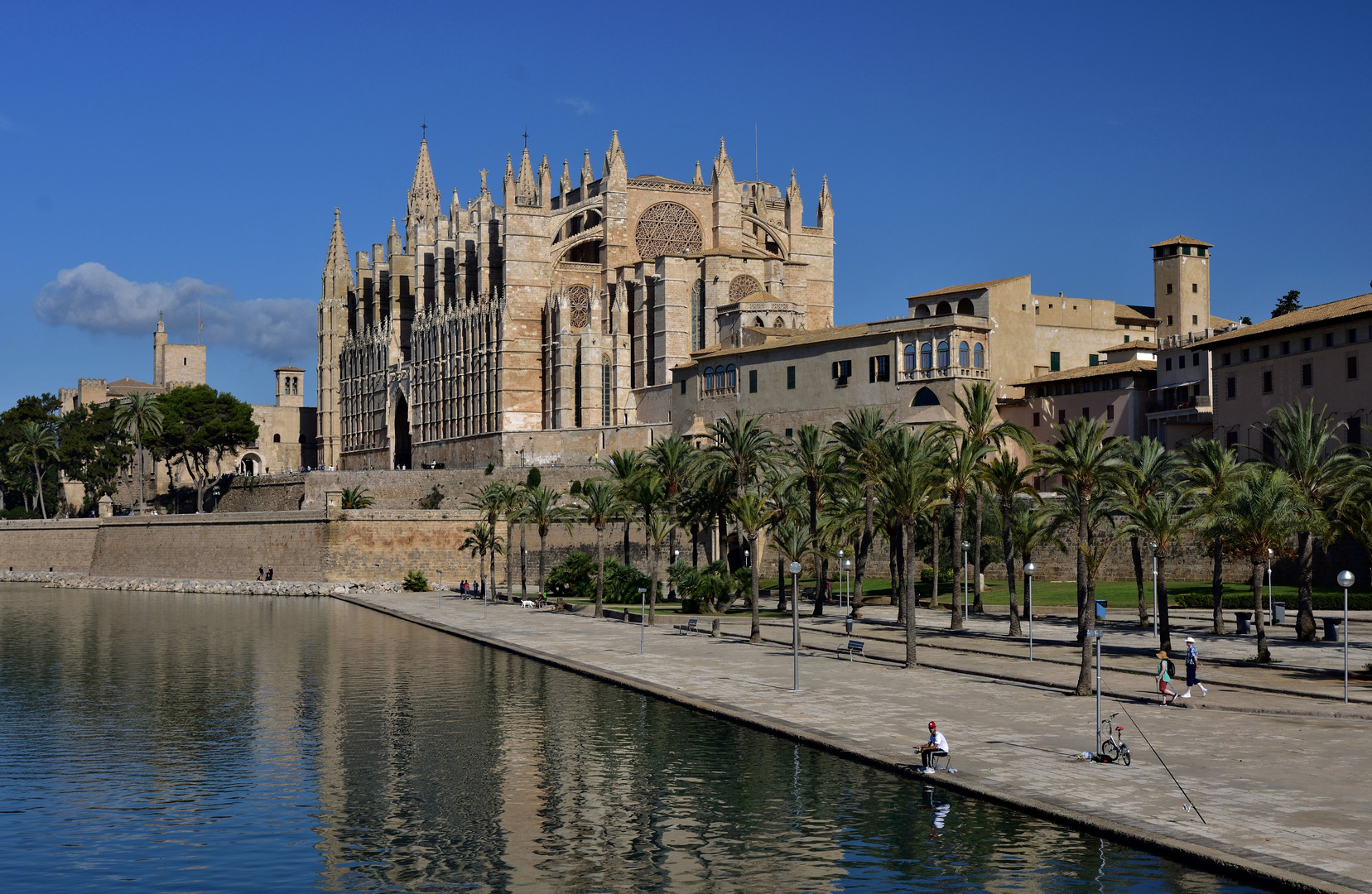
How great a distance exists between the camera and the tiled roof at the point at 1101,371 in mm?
63875

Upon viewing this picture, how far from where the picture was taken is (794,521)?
50938 millimetres

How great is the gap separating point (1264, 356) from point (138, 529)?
65.4 metres

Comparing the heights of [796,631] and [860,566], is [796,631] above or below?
below

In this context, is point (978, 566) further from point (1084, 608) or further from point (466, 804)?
point (466, 804)

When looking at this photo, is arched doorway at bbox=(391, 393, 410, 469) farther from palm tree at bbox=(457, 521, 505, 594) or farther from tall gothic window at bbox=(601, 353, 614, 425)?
palm tree at bbox=(457, 521, 505, 594)

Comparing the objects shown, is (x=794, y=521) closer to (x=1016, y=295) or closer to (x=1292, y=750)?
(x=1016, y=295)

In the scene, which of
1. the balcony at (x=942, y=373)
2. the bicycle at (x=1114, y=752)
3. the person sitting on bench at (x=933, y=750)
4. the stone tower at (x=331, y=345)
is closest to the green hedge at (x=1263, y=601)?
the balcony at (x=942, y=373)

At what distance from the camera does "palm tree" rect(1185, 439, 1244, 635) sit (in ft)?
122

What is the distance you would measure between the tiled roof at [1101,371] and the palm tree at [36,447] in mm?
74434

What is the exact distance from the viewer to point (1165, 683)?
2800 centimetres

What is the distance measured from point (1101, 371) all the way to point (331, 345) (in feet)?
241

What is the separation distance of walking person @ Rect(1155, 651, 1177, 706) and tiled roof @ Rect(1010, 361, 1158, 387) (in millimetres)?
37421

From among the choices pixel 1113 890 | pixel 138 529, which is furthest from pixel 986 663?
pixel 138 529

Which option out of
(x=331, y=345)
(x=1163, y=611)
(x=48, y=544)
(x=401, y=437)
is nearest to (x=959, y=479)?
(x=1163, y=611)
